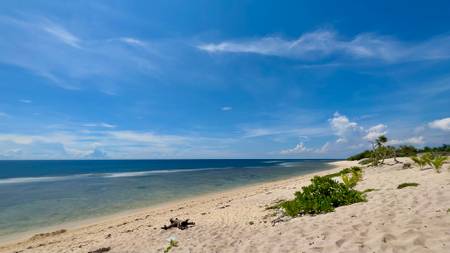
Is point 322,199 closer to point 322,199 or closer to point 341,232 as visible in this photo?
point 322,199

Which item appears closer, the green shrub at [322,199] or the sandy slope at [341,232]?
the sandy slope at [341,232]

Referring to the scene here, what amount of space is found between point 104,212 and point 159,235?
13.2 metres

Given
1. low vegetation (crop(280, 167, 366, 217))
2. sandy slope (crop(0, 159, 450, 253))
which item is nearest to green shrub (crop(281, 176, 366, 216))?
low vegetation (crop(280, 167, 366, 217))

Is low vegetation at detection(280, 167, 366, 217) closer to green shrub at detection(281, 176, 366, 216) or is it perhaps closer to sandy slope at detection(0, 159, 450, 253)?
green shrub at detection(281, 176, 366, 216)

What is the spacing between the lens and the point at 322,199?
1129cm

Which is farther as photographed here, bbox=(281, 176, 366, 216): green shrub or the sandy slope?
bbox=(281, 176, 366, 216): green shrub

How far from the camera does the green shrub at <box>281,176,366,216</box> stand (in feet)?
35.1

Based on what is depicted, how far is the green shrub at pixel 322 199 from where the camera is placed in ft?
35.1

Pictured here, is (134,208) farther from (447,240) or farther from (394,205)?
(447,240)


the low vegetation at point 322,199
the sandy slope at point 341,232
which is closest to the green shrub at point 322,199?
the low vegetation at point 322,199

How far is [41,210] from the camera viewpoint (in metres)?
23.8

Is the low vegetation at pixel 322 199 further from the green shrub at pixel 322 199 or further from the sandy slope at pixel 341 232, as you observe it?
the sandy slope at pixel 341 232

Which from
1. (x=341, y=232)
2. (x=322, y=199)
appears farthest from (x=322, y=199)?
(x=341, y=232)

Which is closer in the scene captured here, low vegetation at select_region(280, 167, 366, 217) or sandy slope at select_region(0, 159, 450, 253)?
sandy slope at select_region(0, 159, 450, 253)
